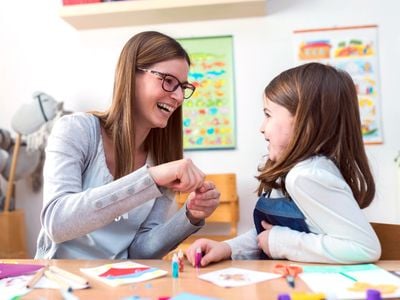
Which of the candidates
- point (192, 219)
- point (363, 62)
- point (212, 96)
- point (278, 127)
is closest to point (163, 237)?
point (192, 219)

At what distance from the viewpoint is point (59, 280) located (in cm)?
77

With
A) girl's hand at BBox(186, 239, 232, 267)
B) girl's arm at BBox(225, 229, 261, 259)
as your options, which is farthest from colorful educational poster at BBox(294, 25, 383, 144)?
girl's hand at BBox(186, 239, 232, 267)

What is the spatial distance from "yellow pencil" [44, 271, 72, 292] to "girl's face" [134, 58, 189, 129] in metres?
0.55

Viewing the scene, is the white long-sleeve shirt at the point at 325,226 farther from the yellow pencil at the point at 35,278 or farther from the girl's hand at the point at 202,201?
the yellow pencil at the point at 35,278

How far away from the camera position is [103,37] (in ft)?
8.89

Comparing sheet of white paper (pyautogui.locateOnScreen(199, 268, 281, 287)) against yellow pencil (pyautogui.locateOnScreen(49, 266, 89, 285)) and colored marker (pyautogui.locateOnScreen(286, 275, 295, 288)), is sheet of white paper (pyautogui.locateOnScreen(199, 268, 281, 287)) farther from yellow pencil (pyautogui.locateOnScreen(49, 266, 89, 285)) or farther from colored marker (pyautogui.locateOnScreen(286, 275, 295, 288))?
yellow pencil (pyautogui.locateOnScreen(49, 266, 89, 285))

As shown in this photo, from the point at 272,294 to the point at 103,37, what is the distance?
231 cm

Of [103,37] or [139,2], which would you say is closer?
[139,2]

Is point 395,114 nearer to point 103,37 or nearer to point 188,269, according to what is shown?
point 103,37

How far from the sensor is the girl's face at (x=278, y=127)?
1.04 m

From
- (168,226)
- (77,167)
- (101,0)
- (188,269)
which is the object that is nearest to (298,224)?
(188,269)

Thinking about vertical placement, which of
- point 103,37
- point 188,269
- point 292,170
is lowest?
point 188,269

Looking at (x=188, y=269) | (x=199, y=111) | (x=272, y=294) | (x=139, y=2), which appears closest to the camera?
(x=272, y=294)

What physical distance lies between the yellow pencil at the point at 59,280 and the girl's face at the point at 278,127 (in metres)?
0.55
